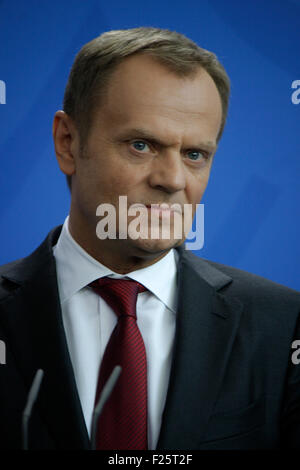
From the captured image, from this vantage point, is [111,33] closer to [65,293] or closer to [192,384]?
[65,293]

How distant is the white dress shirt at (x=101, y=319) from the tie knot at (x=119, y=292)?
0.01m

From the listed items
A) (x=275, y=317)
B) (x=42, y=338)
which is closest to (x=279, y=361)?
(x=275, y=317)

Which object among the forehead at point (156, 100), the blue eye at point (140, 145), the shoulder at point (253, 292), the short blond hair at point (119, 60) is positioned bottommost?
the shoulder at point (253, 292)

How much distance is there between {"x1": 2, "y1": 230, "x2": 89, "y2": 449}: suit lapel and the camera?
124 centimetres

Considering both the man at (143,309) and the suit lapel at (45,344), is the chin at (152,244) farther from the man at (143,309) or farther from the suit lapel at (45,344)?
the suit lapel at (45,344)

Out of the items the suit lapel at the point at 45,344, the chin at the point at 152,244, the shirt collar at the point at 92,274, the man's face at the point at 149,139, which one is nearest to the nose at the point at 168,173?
the man's face at the point at 149,139

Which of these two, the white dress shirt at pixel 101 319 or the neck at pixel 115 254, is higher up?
the neck at pixel 115 254

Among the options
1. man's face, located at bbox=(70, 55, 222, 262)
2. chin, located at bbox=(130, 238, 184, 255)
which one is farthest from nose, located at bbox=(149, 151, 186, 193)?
chin, located at bbox=(130, 238, 184, 255)

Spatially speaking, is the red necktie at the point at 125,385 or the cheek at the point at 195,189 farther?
the cheek at the point at 195,189

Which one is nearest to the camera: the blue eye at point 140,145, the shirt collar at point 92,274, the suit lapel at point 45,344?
the suit lapel at point 45,344

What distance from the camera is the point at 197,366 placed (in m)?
1.36

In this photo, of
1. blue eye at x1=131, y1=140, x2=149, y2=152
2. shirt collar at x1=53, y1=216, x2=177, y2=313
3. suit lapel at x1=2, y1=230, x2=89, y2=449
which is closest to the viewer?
suit lapel at x1=2, y1=230, x2=89, y2=449

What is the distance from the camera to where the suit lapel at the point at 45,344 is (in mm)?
1243

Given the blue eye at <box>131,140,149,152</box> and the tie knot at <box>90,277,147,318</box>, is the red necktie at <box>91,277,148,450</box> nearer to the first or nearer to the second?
the tie knot at <box>90,277,147,318</box>
